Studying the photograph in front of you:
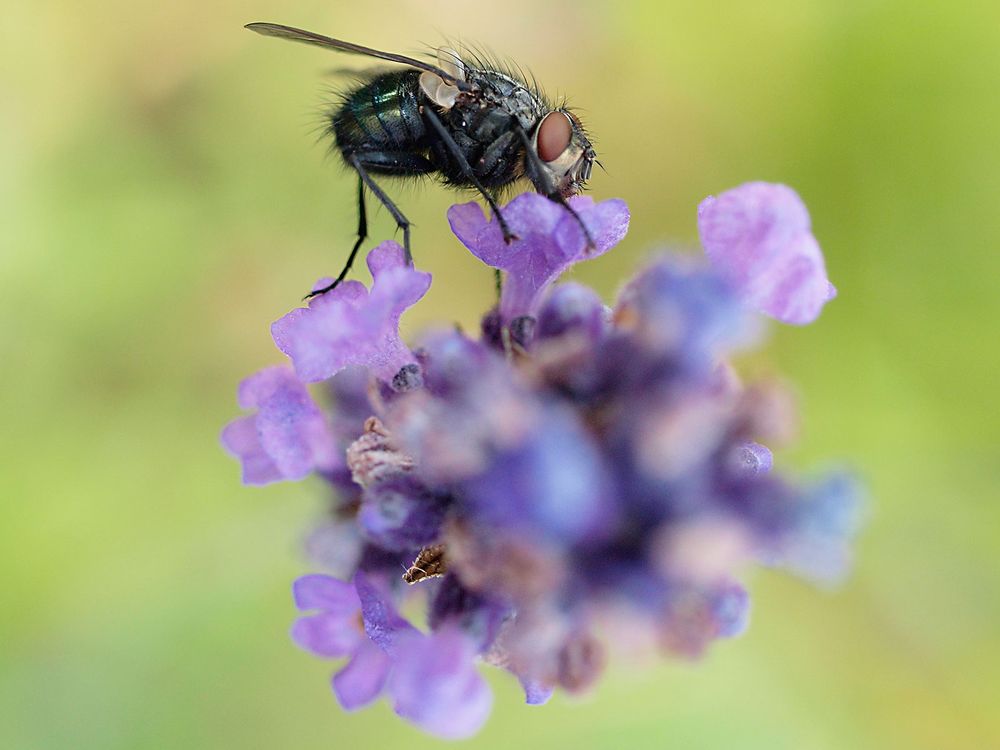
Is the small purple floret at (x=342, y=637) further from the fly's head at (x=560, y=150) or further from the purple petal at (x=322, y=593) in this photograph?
the fly's head at (x=560, y=150)

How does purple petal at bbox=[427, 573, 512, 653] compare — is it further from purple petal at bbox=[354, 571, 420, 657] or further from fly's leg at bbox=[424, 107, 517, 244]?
fly's leg at bbox=[424, 107, 517, 244]

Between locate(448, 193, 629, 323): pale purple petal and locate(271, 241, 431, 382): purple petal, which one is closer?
locate(271, 241, 431, 382): purple petal

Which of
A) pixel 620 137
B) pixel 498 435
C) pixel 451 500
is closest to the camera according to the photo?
pixel 498 435

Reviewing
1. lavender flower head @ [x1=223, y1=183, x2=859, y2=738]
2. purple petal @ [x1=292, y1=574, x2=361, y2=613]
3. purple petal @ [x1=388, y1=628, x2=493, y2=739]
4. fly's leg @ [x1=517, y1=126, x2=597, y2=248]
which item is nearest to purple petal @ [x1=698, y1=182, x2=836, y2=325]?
lavender flower head @ [x1=223, y1=183, x2=859, y2=738]

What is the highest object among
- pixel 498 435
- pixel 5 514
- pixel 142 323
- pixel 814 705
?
pixel 498 435

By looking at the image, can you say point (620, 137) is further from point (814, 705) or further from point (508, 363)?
point (508, 363)

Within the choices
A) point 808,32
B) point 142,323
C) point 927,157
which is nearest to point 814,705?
point 927,157

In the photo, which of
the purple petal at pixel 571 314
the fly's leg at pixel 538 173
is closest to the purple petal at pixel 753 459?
the purple petal at pixel 571 314

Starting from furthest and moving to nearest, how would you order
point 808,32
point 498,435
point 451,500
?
point 808,32, point 451,500, point 498,435
